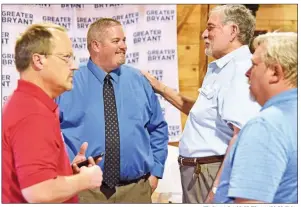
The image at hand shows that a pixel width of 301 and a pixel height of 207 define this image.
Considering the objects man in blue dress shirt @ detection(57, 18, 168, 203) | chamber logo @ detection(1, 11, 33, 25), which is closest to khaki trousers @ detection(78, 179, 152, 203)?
man in blue dress shirt @ detection(57, 18, 168, 203)

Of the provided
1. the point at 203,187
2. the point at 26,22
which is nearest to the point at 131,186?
the point at 203,187

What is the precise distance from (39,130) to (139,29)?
1876 millimetres

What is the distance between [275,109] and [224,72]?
2.67 feet

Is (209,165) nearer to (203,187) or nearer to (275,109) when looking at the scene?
(203,187)

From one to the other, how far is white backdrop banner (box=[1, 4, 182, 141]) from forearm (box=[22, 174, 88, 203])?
1672 millimetres

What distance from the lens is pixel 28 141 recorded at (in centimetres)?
138

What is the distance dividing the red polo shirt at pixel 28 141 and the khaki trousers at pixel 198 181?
0.85m

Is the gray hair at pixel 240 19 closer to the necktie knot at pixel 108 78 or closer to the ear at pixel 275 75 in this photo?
the necktie knot at pixel 108 78

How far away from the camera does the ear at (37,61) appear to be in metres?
1.52

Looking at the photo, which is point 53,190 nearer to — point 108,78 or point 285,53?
point 285,53

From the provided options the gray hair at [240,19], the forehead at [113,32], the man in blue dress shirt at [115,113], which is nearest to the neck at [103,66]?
the man in blue dress shirt at [115,113]

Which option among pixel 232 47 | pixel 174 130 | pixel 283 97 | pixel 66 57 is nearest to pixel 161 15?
pixel 174 130

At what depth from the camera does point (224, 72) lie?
217 cm

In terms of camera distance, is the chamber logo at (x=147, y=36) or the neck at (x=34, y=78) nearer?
the neck at (x=34, y=78)
